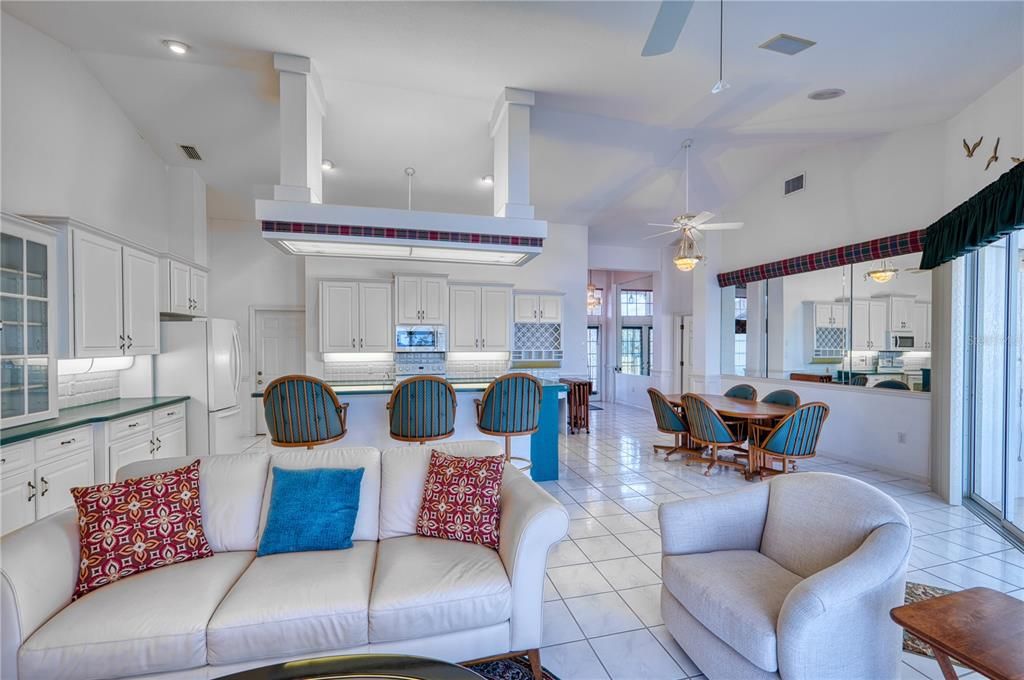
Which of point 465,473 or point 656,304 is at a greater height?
point 656,304

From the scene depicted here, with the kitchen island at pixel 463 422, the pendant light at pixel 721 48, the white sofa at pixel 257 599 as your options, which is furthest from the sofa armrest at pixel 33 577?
the pendant light at pixel 721 48

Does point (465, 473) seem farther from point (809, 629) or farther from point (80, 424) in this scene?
point (80, 424)

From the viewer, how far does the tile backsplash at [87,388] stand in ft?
11.8

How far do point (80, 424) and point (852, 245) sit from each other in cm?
734

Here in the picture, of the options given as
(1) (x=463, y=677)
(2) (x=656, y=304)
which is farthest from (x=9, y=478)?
(2) (x=656, y=304)

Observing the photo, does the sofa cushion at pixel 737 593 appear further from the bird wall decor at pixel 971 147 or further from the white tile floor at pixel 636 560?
the bird wall decor at pixel 971 147

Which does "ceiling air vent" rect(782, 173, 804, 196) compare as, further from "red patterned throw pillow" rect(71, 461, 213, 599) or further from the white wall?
the white wall

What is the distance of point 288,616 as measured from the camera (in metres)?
1.56

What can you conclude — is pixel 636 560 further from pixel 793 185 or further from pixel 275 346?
pixel 275 346

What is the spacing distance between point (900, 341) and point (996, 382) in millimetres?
1128

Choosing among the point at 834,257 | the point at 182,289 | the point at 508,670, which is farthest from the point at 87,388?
the point at 834,257

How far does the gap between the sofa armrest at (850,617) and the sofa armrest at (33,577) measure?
8.20 feet

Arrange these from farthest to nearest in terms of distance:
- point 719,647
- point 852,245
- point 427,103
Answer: point 852,245 < point 427,103 < point 719,647

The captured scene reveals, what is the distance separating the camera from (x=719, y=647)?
1676 mm
